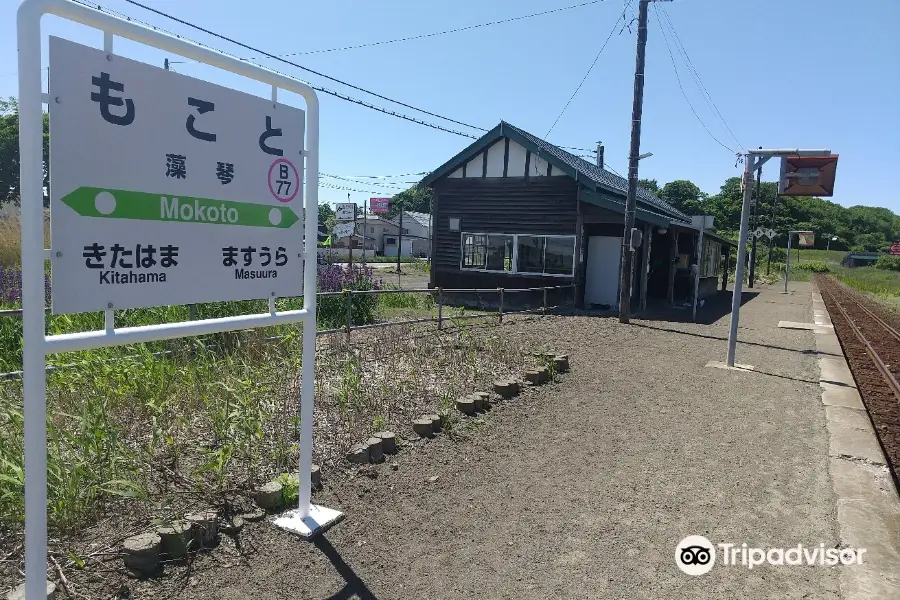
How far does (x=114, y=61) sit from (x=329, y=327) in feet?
23.4

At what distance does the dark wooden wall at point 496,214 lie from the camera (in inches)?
640

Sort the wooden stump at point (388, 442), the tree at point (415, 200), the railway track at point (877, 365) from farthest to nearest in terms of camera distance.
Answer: the tree at point (415, 200), the railway track at point (877, 365), the wooden stump at point (388, 442)

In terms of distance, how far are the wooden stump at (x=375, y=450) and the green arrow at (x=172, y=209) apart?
6.26ft

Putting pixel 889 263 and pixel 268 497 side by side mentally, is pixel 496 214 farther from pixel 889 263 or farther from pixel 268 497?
pixel 889 263

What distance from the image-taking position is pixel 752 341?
11758 mm

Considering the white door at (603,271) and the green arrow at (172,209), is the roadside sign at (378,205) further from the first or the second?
the green arrow at (172,209)

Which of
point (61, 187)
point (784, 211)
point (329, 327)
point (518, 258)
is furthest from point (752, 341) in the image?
point (784, 211)

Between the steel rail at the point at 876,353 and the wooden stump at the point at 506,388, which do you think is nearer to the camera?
the wooden stump at the point at 506,388

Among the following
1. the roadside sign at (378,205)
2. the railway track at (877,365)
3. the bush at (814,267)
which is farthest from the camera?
→ the roadside sign at (378,205)

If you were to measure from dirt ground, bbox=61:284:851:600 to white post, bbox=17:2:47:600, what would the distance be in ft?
1.99

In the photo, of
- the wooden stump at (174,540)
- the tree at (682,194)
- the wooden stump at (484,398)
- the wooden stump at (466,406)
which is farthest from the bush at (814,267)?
the wooden stump at (174,540)

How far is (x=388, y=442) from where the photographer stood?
4.57m

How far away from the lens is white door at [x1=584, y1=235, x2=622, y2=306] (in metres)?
16.6

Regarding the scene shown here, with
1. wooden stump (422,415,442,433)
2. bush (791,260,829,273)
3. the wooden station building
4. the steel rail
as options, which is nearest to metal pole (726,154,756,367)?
the steel rail
